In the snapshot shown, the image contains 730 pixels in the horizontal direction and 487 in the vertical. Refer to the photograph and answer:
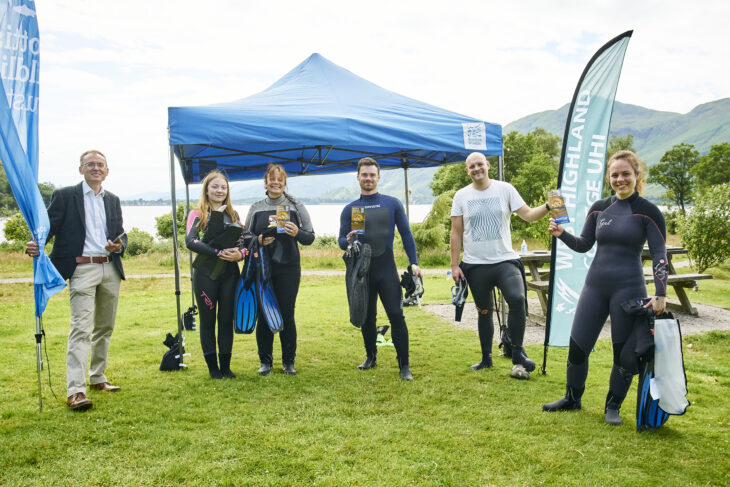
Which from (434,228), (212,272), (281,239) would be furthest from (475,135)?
(434,228)

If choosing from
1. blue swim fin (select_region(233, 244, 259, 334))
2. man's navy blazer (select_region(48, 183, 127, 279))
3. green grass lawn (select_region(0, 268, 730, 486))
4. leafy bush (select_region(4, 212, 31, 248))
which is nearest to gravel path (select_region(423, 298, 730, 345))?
green grass lawn (select_region(0, 268, 730, 486))

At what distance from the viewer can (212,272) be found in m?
4.04

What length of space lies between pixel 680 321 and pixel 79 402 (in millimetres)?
7146

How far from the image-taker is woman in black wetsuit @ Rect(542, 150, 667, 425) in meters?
2.94

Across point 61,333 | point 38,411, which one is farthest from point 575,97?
point 61,333

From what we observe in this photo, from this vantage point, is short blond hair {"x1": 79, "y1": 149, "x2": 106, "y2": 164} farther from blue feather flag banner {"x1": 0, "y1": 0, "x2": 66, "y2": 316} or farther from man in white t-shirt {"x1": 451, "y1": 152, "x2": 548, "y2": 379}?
man in white t-shirt {"x1": 451, "y1": 152, "x2": 548, "y2": 379}

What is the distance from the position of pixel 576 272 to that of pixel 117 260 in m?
3.84

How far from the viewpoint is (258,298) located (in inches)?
162

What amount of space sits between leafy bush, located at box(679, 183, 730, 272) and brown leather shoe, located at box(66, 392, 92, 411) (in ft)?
40.2

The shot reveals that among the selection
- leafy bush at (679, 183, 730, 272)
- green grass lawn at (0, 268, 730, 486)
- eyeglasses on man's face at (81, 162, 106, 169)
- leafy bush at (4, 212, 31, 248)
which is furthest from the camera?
leafy bush at (4, 212, 31, 248)

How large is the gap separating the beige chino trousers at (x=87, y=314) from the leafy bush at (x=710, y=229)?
39.5ft

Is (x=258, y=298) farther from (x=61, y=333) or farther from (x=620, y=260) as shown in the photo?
(x=61, y=333)

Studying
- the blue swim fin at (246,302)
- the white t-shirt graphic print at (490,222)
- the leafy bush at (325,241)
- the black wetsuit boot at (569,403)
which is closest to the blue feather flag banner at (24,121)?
the blue swim fin at (246,302)

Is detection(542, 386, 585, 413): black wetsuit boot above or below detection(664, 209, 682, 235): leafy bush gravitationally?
below
